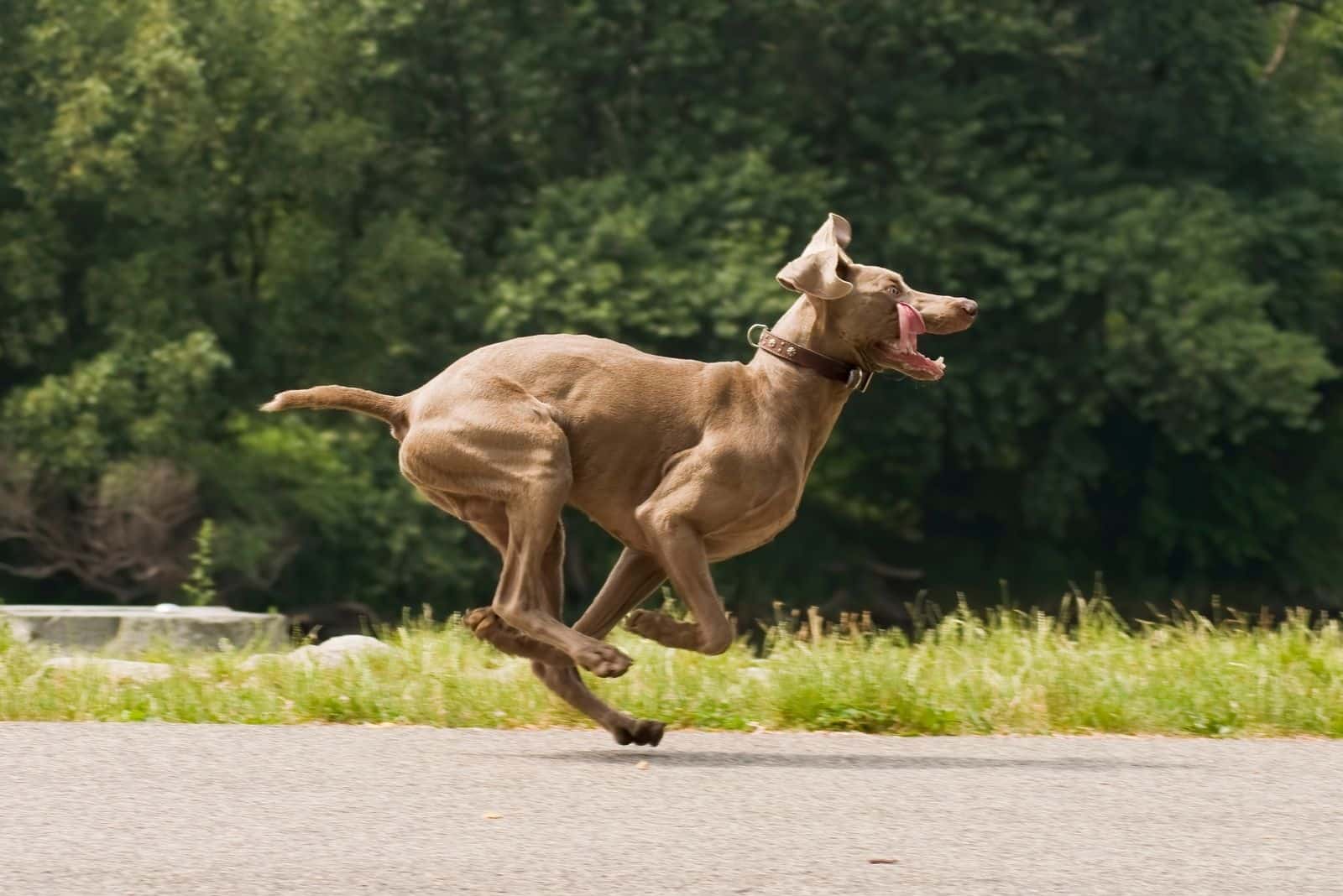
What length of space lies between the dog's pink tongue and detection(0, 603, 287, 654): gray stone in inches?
193

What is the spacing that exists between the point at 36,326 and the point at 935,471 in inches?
454

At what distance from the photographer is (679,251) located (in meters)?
25.8

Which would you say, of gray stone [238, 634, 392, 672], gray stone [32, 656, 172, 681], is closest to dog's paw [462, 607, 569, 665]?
gray stone [238, 634, 392, 672]

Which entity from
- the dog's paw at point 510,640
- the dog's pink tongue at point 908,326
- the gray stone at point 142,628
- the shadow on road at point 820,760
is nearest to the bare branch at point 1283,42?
the gray stone at point 142,628

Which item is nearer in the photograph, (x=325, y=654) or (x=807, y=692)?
(x=807, y=692)

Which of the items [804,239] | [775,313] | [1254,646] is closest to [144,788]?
[1254,646]

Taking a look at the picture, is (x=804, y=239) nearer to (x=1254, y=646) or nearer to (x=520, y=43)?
(x=520, y=43)

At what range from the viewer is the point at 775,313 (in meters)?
24.8

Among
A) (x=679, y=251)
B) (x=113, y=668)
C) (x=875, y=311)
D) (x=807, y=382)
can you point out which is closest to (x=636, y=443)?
(x=807, y=382)

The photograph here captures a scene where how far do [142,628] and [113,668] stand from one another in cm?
280

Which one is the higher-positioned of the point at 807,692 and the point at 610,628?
the point at 610,628

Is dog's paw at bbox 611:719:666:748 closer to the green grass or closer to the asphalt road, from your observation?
the asphalt road

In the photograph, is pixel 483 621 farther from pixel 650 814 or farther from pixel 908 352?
pixel 908 352

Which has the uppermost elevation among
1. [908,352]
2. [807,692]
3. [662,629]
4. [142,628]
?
[908,352]
